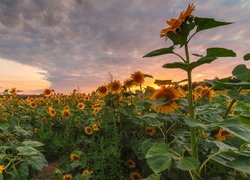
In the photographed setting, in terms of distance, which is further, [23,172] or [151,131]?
[151,131]

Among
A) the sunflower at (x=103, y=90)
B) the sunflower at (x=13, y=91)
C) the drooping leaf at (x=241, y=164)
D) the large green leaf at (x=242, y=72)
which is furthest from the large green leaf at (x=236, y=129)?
the sunflower at (x=13, y=91)

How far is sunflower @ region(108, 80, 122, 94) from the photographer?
12.5 feet

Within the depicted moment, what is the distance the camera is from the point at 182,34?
6.44 feet

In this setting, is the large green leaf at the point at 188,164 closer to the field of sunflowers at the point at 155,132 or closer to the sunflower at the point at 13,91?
the field of sunflowers at the point at 155,132

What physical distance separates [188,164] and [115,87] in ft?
6.74

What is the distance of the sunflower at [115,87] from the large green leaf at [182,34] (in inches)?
73.4

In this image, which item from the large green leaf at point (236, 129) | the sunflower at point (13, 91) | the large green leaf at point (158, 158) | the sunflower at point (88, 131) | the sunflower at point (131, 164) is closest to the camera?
the large green leaf at point (236, 129)

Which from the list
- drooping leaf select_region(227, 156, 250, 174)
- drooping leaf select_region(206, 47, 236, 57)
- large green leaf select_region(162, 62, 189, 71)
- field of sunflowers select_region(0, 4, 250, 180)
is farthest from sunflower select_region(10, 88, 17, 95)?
drooping leaf select_region(227, 156, 250, 174)

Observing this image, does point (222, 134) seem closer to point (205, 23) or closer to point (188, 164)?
point (188, 164)

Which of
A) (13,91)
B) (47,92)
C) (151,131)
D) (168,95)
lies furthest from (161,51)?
(13,91)

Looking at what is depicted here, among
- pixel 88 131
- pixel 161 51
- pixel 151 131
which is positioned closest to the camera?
pixel 161 51

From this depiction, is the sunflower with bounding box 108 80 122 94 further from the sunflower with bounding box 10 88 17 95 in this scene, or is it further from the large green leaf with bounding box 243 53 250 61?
the sunflower with bounding box 10 88 17 95

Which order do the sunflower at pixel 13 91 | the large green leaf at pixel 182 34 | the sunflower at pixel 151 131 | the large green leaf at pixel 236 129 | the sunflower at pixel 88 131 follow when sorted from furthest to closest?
the sunflower at pixel 13 91
the sunflower at pixel 88 131
the sunflower at pixel 151 131
the large green leaf at pixel 182 34
the large green leaf at pixel 236 129

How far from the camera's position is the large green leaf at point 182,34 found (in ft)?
6.36
